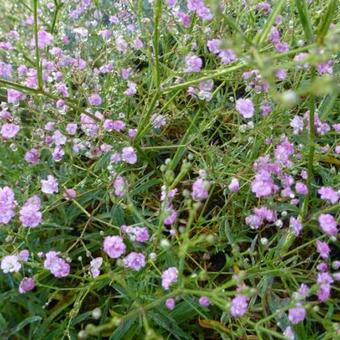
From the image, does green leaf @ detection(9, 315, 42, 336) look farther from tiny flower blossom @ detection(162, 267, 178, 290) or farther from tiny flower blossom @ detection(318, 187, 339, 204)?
tiny flower blossom @ detection(318, 187, 339, 204)

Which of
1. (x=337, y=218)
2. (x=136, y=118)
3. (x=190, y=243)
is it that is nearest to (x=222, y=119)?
(x=136, y=118)

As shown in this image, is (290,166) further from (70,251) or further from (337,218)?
(70,251)

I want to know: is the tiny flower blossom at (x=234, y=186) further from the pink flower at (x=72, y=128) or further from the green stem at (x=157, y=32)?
the pink flower at (x=72, y=128)

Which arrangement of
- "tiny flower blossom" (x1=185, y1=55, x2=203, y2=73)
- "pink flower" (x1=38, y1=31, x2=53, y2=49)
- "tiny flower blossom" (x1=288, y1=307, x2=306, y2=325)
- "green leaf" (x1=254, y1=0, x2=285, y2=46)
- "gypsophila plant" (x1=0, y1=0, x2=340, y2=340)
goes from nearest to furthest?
1. "green leaf" (x1=254, y1=0, x2=285, y2=46)
2. "tiny flower blossom" (x1=288, y1=307, x2=306, y2=325)
3. "gypsophila plant" (x1=0, y1=0, x2=340, y2=340)
4. "tiny flower blossom" (x1=185, y1=55, x2=203, y2=73)
5. "pink flower" (x1=38, y1=31, x2=53, y2=49)

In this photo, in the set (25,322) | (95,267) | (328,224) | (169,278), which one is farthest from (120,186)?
(328,224)

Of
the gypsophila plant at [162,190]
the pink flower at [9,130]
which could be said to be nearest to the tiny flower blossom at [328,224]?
the gypsophila plant at [162,190]

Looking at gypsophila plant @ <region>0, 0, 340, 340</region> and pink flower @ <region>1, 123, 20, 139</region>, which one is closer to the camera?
gypsophila plant @ <region>0, 0, 340, 340</region>

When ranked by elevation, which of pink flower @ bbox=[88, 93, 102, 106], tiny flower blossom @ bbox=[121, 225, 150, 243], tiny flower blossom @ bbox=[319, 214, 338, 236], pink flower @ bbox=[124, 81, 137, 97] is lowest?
tiny flower blossom @ bbox=[121, 225, 150, 243]

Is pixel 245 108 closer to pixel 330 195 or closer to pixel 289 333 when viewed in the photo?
pixel 330 195

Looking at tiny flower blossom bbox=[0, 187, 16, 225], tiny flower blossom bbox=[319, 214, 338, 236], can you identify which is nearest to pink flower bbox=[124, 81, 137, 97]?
tiny flower blossom bbox=[0, 187, 16, 225]
